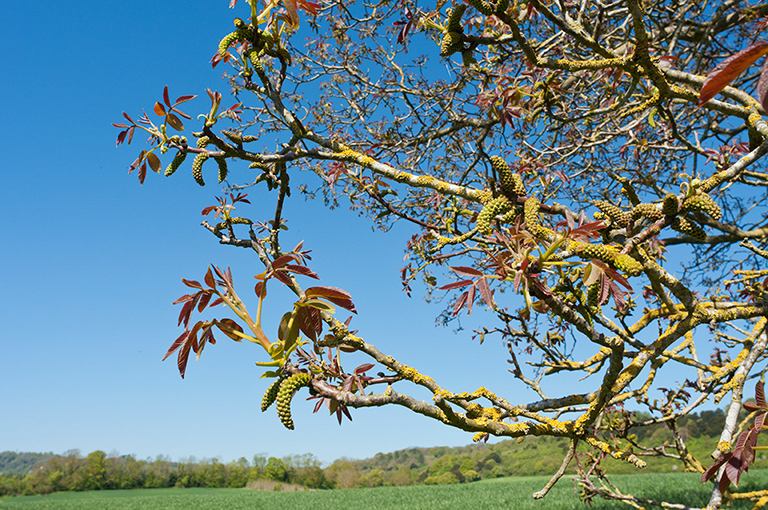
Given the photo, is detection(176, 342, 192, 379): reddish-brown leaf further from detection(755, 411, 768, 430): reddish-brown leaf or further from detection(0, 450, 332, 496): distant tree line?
detection(0, 450, 332, 496): distant tree line

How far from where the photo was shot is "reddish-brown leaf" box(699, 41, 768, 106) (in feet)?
1.59

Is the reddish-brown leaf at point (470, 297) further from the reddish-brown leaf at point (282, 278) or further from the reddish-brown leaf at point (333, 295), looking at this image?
the reddish-brown leaf at point (282, 278)

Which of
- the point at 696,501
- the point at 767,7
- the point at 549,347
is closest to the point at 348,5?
the point at 767,7

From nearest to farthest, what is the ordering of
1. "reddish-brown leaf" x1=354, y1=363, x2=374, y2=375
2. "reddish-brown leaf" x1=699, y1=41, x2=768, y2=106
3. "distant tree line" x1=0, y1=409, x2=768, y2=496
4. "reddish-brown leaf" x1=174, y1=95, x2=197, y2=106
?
"reddish-brown leaf" x1=699, y1=41, x2=768, y2=106 < "reddish-brown leaf" x1=354, y1=363, x2=374, y2=375 < "reddish-brown leaf" x1=174, y1=95, x2=197, y2=106 < "distant tree line" x1=0, y1=409, x2=768, y2=496

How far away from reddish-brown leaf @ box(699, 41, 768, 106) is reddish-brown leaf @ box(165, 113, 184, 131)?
178 centimetres

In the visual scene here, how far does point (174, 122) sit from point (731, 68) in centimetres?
181

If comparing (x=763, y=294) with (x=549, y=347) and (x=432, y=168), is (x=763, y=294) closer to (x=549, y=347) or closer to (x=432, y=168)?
(x=549, y=347)

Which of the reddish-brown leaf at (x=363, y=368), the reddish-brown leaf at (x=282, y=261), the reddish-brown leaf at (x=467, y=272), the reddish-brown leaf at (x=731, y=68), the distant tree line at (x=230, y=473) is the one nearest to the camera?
the reddish-brown leaf at (x=731, y=68)

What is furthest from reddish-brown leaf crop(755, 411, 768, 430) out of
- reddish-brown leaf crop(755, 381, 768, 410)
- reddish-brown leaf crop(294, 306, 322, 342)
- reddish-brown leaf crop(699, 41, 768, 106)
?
reddish-brown leaf crop(294, 306, 322, 342)

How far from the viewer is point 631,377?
69.0 inches

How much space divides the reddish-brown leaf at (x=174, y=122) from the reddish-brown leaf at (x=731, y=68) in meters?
1.78

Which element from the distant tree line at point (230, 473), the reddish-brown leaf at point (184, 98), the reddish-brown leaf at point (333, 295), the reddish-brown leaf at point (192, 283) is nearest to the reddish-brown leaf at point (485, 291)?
the reddish-brown leaf at point (333, 295)

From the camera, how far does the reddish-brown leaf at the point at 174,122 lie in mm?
1788

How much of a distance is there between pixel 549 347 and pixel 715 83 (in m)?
2.61
